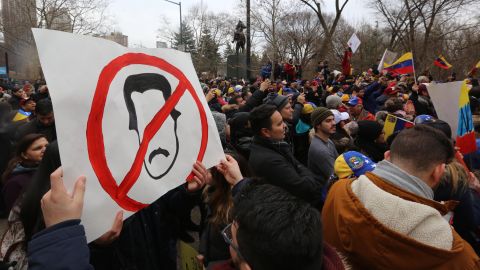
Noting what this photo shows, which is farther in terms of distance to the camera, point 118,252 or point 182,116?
Result: point 118,252

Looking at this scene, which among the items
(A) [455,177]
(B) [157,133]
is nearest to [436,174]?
(A) [455,177]

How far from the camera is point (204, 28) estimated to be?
4625 cm

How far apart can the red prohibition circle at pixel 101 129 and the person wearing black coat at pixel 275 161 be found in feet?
4.48

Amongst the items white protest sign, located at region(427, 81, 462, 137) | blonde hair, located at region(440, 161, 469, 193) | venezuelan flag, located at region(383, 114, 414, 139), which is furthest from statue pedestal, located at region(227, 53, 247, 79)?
blonde hair, located at region(440, 161, 469, 193)

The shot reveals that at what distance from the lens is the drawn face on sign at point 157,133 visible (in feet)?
4.85

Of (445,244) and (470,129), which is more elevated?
(470,129)

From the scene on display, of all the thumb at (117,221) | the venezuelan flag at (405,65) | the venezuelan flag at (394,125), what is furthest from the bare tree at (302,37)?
the thumb at (117,221)

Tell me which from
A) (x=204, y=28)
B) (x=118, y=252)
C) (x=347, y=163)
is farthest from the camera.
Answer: (x=204, y=28)

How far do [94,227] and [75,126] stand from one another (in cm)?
37

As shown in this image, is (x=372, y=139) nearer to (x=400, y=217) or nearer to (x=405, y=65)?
(x=400, y=217)

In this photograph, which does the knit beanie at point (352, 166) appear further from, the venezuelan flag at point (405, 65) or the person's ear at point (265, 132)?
the venezuelan flag at point (405, 65)

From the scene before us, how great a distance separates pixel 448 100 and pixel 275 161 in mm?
1766

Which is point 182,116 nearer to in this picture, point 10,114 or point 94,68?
point 94,68

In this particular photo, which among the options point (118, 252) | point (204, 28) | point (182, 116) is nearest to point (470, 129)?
point (182, 116)
